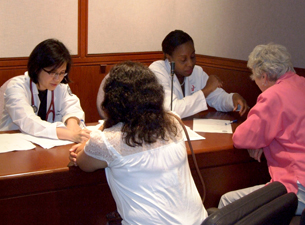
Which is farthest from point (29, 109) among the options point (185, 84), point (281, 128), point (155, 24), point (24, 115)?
point (155, 24)

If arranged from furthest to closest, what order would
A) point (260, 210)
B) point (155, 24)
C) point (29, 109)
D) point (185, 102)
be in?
point (155, 24) < point (185, 102) < point (29, 109) < point (260, 210)

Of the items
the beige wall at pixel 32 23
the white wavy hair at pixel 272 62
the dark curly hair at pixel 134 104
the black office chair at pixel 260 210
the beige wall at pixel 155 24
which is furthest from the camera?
the beige wall at pixel 32 23

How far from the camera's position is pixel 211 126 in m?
2.24

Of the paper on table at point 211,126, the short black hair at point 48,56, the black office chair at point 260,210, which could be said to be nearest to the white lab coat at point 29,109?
the short black hair at point 48,56

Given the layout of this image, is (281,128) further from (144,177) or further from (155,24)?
(155,24)

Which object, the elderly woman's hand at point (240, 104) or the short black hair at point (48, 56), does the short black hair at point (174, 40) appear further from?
the short black hair at point (48, 56)

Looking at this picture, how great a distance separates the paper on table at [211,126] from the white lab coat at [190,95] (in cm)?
12

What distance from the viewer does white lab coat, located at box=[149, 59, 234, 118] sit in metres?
2.42

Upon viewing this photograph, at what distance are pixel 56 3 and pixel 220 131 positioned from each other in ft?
7.23

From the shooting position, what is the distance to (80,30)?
357 cm

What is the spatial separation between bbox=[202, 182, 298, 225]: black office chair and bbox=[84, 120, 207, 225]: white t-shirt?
246 mm

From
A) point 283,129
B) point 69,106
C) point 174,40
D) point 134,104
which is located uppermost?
point 174,40

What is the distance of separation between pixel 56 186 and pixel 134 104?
1.88 feet

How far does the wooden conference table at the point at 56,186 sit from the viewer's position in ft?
4.70
